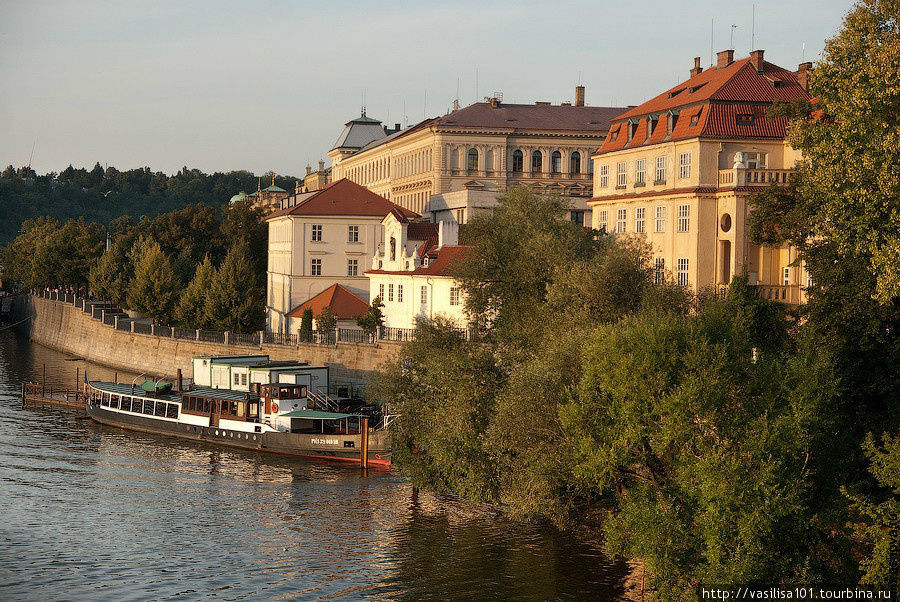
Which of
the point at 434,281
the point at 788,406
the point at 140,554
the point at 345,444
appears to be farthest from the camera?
the point at 434,281

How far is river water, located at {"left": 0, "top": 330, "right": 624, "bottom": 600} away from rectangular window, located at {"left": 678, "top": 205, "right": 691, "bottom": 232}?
23.0m

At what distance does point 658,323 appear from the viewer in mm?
37594

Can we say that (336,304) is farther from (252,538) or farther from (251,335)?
(252,538)

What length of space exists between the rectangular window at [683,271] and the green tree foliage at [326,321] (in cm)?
2779

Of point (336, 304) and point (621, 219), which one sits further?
point (336, 304)

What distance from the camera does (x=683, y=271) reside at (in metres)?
65.6

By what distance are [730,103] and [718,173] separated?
4281 mm

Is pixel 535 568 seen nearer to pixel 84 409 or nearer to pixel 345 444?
pixel 345 444

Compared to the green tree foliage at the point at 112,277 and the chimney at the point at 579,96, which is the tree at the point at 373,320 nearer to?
the green tree foliage at the point at 112,277

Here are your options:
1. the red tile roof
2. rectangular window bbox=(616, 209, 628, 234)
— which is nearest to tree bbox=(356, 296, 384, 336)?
rectangular window bbox=(616, 209, 628, 234)

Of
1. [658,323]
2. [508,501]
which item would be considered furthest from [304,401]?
[658,323]

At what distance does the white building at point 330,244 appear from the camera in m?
98.2

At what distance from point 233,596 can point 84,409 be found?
44.4 meters

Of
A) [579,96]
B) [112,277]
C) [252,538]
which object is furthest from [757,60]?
[112,277]
